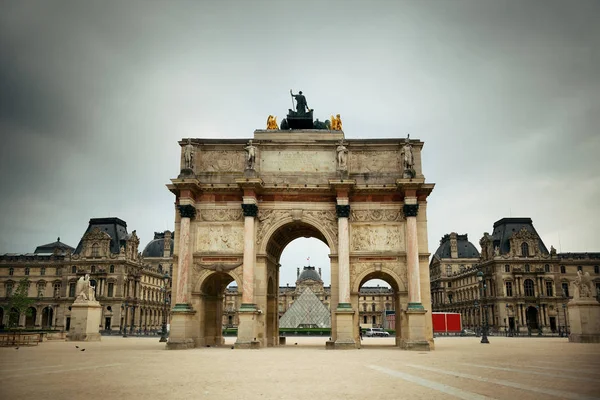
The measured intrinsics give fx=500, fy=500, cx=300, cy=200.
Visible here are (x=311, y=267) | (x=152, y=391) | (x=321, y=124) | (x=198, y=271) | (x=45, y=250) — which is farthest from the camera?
(x=311, y=267)

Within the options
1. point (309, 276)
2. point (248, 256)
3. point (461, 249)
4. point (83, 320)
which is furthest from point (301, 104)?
point (309, 276)

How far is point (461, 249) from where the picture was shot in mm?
115062

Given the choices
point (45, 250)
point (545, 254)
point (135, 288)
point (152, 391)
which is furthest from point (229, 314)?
point (152, 391)

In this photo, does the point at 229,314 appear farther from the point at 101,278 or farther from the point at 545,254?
the point at 545,254

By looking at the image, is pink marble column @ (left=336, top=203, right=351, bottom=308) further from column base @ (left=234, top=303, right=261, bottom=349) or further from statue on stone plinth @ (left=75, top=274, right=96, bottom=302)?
statue on stone plinth @ (left=75, top=274, right=96, bottom=302)

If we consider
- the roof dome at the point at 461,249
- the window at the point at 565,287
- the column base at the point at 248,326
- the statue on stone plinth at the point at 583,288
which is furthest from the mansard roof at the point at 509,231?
the column base at the point at 248,326

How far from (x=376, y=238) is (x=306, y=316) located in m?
50.9

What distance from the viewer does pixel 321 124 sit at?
33938mm

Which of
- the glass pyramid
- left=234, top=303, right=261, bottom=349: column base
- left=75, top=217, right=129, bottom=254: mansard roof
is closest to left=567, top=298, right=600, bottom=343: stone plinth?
left=234, top=303, right=261, bottom=349: column base

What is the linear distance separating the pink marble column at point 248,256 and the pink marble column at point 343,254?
494cm

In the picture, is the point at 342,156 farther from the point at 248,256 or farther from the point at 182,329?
the point at 182,329

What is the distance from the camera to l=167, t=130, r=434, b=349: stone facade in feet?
93.3

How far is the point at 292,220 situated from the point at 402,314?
835 cm

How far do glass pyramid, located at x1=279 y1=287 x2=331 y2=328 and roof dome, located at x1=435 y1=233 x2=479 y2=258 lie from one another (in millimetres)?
46503
